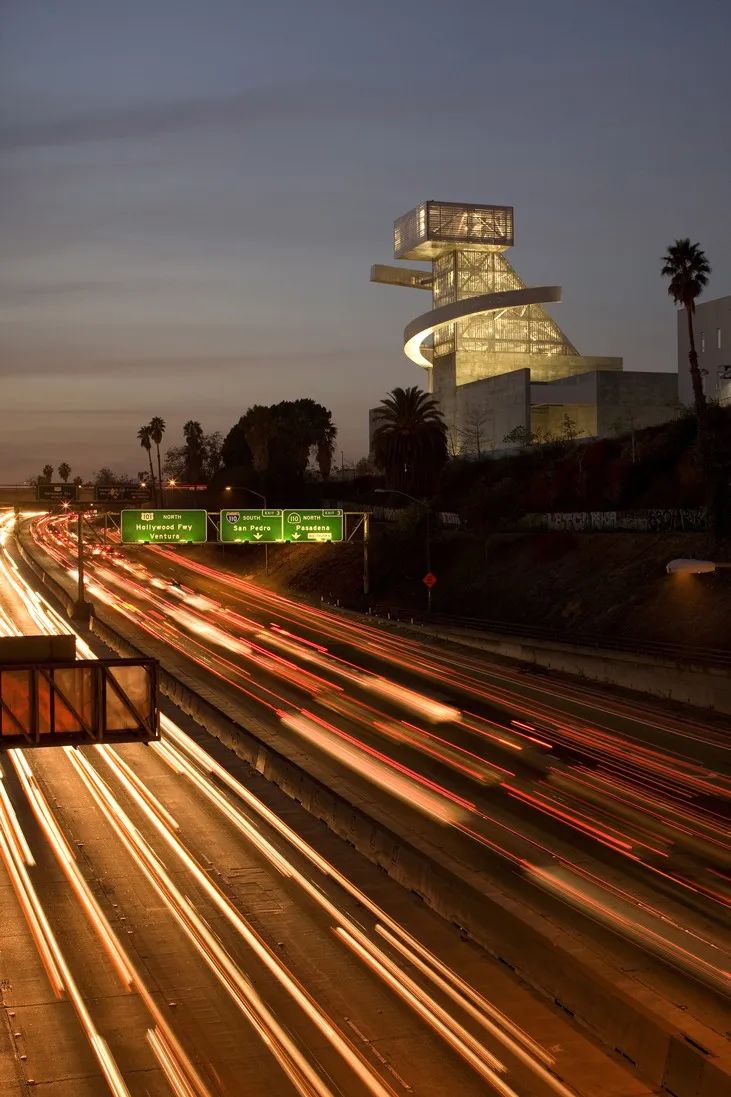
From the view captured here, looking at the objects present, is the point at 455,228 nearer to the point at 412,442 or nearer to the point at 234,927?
the point at 412,442

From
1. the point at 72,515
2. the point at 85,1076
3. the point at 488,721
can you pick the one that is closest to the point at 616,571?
the point at 488,721

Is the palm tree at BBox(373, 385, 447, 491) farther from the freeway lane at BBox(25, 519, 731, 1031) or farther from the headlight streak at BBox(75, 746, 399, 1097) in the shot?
the headlight streak at BBox(75, 746, 399, 1097)

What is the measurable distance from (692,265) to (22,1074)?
58912 mm

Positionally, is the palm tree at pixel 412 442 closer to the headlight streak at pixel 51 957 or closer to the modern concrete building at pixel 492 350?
the modern concrete building at pixel 492 350

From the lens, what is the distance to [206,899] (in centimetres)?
2128

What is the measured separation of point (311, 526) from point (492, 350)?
6346 cm

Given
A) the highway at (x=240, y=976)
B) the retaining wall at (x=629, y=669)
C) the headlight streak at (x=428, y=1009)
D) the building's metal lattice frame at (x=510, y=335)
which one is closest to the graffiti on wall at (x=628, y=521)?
the retaining wall at (x=629, y=669)

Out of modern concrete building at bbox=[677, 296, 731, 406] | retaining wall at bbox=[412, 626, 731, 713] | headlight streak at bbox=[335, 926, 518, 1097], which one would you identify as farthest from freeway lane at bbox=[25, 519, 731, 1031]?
modern concrete building at bbox=[677, 296, 731, 406]

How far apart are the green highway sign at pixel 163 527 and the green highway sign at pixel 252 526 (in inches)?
56.0

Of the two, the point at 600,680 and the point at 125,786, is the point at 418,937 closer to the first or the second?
the point at 125,786

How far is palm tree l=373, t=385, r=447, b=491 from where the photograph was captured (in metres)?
99.6

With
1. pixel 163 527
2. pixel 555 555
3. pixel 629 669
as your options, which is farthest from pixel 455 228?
pixel 629 669

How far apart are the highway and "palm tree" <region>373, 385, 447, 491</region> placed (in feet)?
241

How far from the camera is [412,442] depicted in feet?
328
